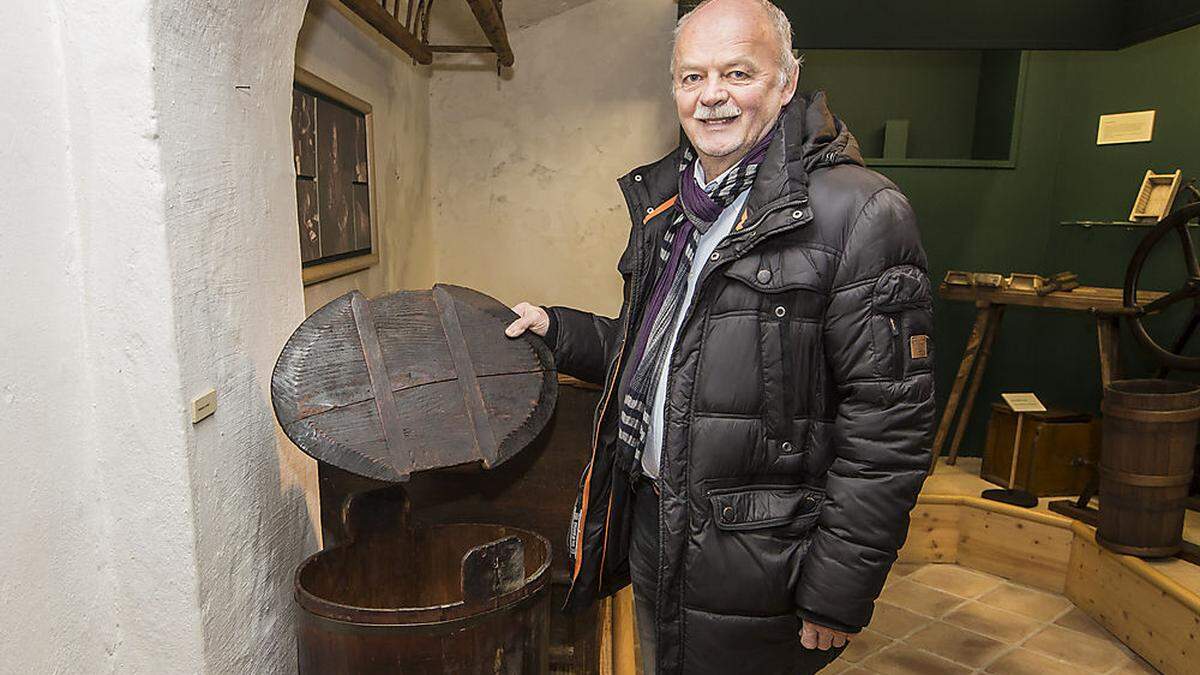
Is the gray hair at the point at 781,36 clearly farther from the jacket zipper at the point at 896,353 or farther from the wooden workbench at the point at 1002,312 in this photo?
the wooden workbench at the point at 1002,312

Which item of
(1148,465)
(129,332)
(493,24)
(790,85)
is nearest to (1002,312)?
(1148,465)

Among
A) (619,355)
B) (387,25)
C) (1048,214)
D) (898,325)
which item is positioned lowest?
(619,355)

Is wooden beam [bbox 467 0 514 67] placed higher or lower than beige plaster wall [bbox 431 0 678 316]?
higher

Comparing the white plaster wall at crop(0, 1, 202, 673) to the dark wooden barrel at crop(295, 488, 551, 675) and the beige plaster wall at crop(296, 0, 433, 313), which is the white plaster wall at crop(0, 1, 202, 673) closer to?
the dark wooden barrel at crop(295, 488, 551, 675)

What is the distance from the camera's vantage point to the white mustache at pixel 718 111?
5.21 feet

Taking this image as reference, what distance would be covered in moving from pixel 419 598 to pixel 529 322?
748 mm

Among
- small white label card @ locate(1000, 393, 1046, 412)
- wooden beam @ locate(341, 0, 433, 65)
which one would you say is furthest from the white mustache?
small white label card @ locate(1000, 393, 1046, 412)

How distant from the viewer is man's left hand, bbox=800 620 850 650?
1.59 metres

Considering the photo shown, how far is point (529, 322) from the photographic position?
6.54 feet

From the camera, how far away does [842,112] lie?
518cm

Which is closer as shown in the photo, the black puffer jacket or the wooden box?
the black puffer jacket

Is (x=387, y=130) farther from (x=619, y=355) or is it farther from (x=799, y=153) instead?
(x=799, y=153)

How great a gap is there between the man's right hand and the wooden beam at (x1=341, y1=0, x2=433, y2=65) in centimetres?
126

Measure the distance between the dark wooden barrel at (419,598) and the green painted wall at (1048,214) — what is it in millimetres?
3538
